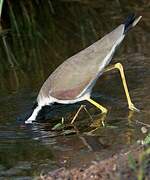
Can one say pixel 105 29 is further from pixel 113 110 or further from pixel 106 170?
pixel 106 170

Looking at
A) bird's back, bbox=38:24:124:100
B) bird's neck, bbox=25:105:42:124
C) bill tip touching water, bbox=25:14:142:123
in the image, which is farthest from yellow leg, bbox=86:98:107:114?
bird's neck, bbox=25:105:42:124

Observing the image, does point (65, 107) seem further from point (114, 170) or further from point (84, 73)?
point (114, 170)

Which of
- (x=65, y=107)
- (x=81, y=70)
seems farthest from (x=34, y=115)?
(x=81, y=70)

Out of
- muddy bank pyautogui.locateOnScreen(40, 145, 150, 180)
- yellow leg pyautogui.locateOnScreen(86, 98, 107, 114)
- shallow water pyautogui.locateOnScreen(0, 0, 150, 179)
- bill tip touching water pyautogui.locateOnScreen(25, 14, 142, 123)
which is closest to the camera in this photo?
muddy bank pyautogui.locateOnScreen(40, 145, 150, 180)

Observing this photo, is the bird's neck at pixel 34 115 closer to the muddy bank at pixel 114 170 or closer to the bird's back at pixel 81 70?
the bird's back at pixel 81 70

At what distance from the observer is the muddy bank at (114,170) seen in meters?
4.60

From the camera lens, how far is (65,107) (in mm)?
7406

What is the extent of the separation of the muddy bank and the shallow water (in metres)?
0.40

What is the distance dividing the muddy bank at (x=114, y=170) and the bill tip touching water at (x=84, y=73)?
5.67 feet

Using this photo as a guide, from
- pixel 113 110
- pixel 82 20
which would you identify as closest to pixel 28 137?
pixel 113 110

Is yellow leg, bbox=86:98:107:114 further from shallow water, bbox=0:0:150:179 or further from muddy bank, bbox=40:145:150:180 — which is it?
muddy bank, bbox=40:145:150:180

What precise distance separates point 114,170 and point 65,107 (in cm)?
266

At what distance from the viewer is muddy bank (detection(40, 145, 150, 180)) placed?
460 centimetres

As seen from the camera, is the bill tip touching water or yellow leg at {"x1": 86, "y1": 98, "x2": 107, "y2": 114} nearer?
yellow leg at {"x1": 86, "y1": 98, "x2": 107, "y2": 114}
